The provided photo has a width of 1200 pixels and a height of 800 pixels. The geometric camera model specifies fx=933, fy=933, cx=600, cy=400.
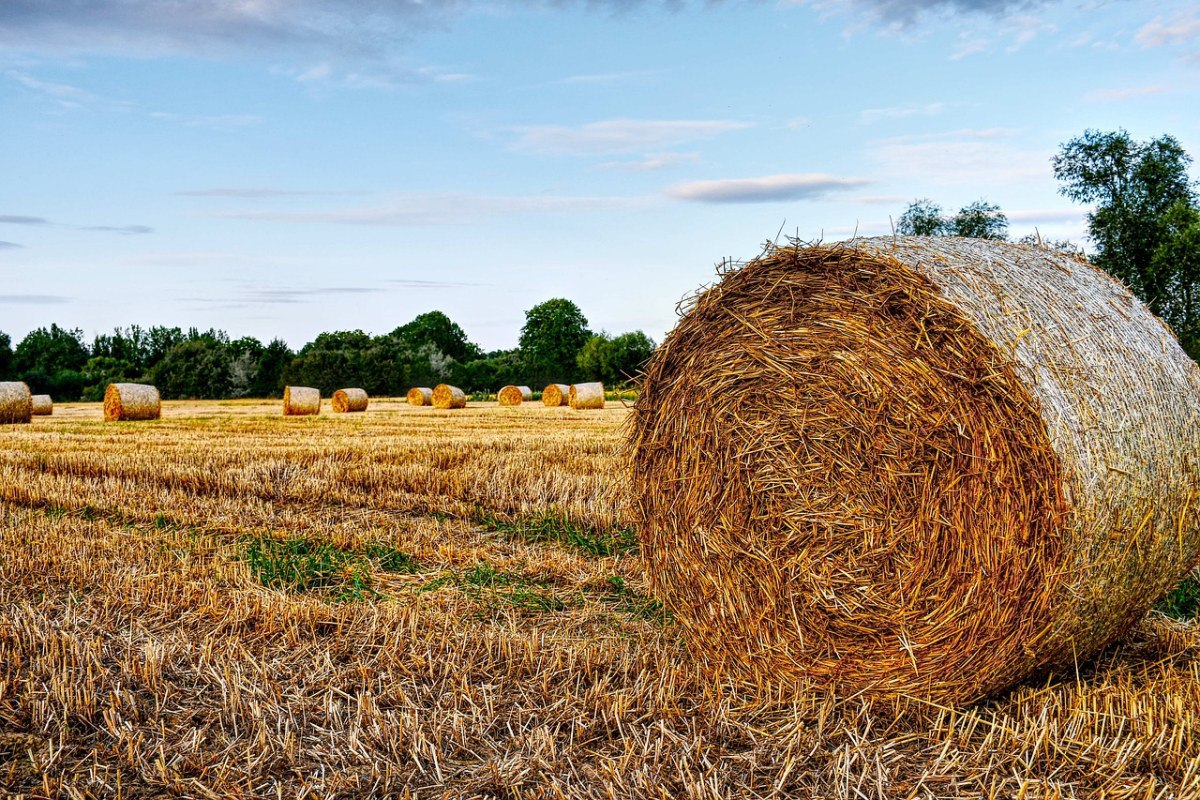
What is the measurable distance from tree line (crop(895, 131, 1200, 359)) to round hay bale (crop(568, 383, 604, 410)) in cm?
1522

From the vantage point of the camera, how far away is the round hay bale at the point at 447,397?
28.8m

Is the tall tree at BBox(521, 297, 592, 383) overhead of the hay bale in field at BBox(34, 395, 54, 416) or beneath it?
overhead

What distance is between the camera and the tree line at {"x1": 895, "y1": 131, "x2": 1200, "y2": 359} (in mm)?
33312

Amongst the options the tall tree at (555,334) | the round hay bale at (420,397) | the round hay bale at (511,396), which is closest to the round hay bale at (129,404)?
the round hay bale at (420,397)

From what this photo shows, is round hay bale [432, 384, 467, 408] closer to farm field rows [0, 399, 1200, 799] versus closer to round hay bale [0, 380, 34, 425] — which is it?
round hay bale [0, 380, 34, 425]

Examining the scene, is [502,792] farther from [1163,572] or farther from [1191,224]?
[1191,224]

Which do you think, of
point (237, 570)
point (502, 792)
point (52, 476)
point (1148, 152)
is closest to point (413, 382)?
point (1148, 152)

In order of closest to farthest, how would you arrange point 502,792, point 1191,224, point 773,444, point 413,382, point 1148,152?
point 502,792
point 773,444
point 1191,224
point 1148,152
point 413,382

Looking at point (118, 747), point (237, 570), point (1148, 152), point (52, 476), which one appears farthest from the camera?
point (1148, 152)

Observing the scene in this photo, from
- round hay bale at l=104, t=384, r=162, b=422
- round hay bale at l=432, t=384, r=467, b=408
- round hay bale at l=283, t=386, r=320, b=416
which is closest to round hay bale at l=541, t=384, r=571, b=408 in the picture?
round hay bale at l=432, t=384, r=467, b=408

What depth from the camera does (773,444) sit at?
4.26 m

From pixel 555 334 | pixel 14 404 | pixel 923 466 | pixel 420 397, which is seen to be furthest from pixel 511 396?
pixel 555 334

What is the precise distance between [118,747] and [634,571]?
3299 millimetres

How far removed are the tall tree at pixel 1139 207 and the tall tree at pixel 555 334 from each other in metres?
37.4
